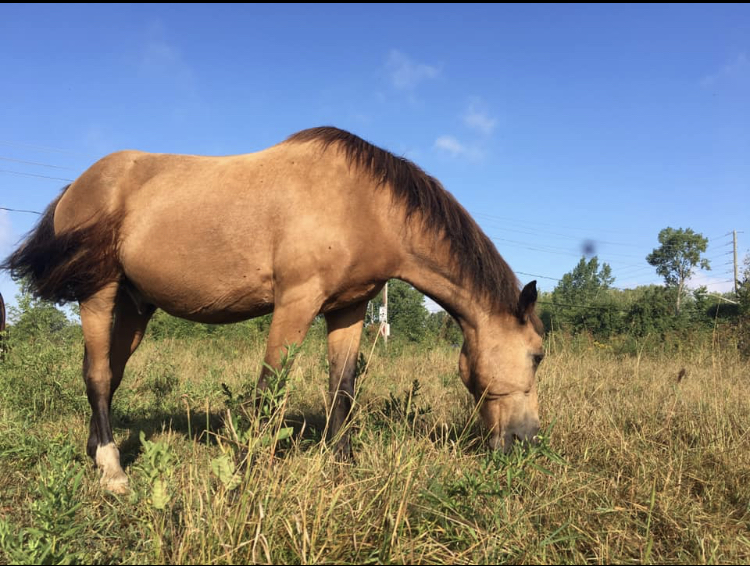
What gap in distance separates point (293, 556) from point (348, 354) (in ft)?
7.73

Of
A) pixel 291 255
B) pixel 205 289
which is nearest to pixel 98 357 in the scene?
pixel 205 289

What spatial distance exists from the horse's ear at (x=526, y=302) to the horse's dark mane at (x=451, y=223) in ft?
0.20

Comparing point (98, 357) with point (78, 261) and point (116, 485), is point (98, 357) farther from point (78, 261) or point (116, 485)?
point (116, 485)

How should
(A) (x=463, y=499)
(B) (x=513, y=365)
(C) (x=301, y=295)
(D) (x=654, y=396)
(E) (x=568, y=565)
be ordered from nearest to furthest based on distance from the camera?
(E) (x=568, y=565) < (A) (x=463, y=499) < (C) (x=301, y=295) < (B) (x=513, y=365) < (D) (x=654, y=396)

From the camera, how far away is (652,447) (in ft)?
12.1

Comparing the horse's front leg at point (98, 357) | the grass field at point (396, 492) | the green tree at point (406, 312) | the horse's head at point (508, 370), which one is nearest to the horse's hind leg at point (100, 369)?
the horse's front leg at point (98, 357)

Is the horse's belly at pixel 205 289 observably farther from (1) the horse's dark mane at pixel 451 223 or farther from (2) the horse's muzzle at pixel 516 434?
(2) the horse's muzzle at pixel 516 434

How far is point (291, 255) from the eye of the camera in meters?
3.38

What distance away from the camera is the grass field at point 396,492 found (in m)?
1.82

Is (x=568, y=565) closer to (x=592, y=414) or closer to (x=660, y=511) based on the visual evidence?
(x=660, y=511)

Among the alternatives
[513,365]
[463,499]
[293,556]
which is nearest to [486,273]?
[513,365]

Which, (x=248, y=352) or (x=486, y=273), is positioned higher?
(x=486, y=273)

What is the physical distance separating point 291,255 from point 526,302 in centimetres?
177

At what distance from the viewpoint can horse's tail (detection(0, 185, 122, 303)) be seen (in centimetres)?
370
